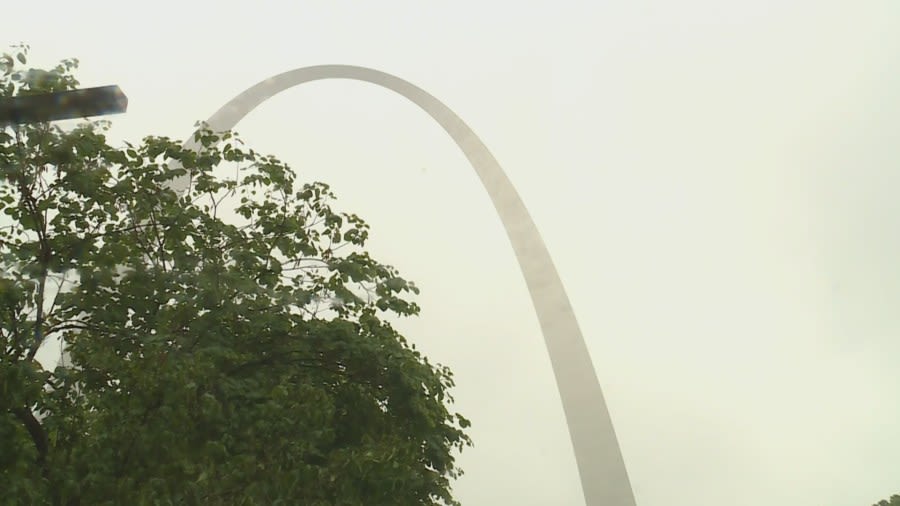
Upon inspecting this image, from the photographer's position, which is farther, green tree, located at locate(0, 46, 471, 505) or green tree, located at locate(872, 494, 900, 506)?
green tree, located at locate(872, 494, 900, 506)

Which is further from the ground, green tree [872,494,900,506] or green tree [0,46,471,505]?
green tree [872,494,900,506]

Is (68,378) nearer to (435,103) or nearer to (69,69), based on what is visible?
(69,69)

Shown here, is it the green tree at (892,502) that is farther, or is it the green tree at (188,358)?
the green tree at (892,502)

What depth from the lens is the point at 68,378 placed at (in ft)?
29.0

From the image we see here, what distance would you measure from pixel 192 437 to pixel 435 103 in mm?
20127

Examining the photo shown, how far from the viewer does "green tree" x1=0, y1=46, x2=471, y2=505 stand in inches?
314

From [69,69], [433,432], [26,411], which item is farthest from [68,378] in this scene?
[433,432]

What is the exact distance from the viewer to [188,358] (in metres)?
8.74

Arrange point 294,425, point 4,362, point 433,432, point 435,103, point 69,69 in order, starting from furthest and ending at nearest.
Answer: point 435,103 → point 433,432 → point 69,69 → point 294,425 → point 4,362

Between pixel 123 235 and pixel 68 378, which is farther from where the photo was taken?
pixel 123 235

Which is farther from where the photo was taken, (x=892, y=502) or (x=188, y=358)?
(x=892, y=502)

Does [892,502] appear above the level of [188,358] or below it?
above

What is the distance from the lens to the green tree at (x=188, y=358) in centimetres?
798

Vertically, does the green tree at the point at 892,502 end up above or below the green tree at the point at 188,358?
above
